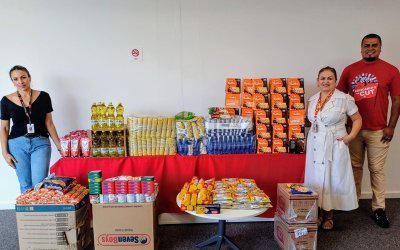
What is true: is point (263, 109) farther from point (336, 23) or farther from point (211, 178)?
point (336, 23)

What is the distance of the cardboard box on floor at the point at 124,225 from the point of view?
253 cm

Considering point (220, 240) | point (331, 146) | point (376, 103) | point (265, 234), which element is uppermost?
point (376, 103)

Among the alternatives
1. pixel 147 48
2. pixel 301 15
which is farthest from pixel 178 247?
pixel 301 15

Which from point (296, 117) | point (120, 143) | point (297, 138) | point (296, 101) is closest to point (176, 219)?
point (120, 143)

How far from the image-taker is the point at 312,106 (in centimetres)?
299

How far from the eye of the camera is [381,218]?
3.16 metres

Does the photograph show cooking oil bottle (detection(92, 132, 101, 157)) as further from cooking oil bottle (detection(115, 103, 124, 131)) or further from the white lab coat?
the white lab coat

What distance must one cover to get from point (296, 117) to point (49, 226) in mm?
2426

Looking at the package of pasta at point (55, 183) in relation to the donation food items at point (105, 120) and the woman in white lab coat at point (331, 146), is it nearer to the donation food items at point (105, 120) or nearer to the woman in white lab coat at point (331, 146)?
the donation food items at point (105, 120)

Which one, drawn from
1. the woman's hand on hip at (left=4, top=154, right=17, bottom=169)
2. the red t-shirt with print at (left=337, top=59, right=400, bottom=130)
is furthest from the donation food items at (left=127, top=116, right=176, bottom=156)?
the red t-shirt with print at (left=337, top=59, right=400, bottom=130)

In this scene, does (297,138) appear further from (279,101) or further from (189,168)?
(189,168)

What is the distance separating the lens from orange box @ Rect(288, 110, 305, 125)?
3041 mm

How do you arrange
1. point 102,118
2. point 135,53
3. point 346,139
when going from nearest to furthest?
point 346,139, point 102,118, point 135,53

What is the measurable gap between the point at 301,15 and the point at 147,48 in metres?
1.82
